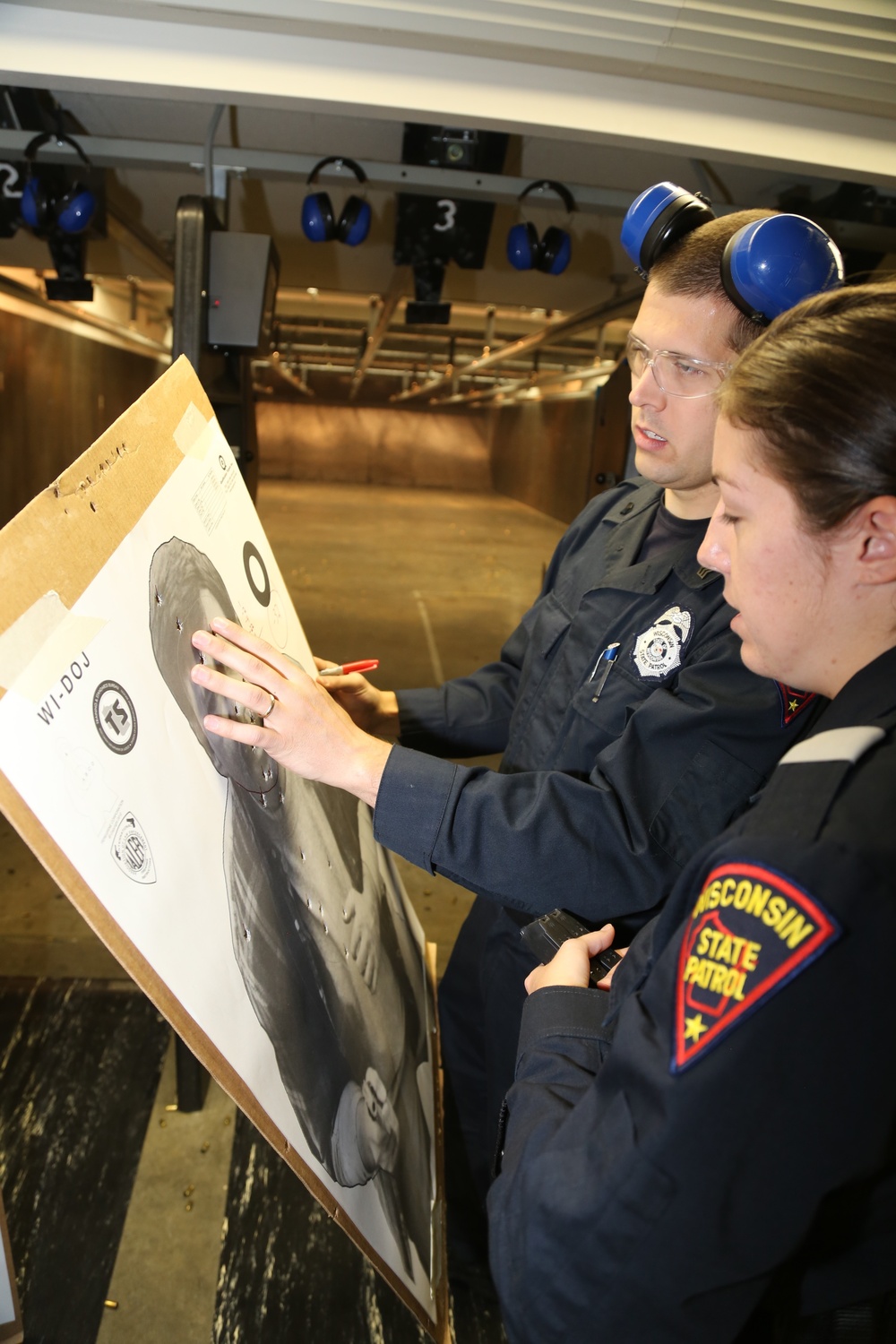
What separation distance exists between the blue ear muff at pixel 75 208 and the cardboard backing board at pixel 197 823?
2.55m

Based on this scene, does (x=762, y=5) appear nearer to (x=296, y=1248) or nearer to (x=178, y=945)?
(x=178, y=945)

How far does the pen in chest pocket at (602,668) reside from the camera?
3.54 feet

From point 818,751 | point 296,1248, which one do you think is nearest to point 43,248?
point 296,1248

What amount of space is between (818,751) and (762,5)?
1571 millimetres

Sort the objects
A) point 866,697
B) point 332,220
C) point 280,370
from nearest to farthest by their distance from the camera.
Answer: point 866,697 < point 332,220 < point 280,370

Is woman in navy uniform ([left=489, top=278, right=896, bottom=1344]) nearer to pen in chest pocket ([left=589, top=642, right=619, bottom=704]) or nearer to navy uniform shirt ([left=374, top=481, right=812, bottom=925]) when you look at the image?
navy uniform shirt ([left=374, top=481, right=812, bottom=925])

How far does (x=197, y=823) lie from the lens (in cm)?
76

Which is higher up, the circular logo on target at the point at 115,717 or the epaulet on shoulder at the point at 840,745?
the epaulet on shoulder at the point at 840,745

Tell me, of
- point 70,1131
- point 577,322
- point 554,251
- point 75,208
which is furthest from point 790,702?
point 577,322

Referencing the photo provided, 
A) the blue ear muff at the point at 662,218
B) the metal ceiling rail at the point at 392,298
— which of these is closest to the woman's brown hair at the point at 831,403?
the blue ear muff at the point at 662,218

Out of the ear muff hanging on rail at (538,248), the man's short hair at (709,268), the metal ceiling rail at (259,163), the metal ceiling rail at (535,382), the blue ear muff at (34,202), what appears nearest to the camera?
the man's short hair at (709,268)

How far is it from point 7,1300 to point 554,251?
344 centimetres

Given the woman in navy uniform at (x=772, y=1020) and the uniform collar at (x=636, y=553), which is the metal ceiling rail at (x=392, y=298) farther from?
the woman in navy uniform at (x=772, y=1020)

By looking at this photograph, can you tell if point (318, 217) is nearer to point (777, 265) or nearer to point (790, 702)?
point (777, 265)
